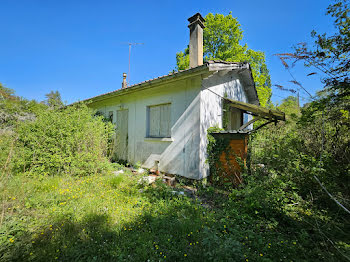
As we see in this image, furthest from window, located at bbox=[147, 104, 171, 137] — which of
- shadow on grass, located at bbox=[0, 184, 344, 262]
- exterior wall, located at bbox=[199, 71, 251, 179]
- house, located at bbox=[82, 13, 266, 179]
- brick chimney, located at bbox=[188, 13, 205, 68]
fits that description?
shadow on grass, located at bbox=[0, 184, 344, 262]

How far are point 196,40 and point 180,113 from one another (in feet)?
10.2

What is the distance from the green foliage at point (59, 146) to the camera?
5109 mm

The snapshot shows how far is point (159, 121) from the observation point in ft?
21.5

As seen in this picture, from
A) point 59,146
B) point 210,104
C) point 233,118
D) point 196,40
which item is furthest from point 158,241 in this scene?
point 233,118

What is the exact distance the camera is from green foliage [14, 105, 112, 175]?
5.11 metres

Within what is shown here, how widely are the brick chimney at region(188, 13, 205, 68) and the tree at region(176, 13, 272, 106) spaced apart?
9.67 m

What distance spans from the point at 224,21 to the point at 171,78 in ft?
45.7

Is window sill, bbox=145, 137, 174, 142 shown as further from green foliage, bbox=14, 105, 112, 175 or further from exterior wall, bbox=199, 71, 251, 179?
green foliage, bbox=14, 105, 112, 175

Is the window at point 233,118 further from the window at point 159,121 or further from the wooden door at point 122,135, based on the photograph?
the wooden door at point 122,135

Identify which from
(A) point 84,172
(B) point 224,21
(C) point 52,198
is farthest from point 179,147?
(B) point 224,21

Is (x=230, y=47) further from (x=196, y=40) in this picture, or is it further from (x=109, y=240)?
(x=109, y=240)

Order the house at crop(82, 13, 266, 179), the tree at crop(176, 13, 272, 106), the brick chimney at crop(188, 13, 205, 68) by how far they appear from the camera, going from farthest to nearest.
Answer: the tree at crop(176, 13, 272, 106) → the brick chimney at crop(188, 13, 205, 68) → the house at crop(82, 13, 266, 179)

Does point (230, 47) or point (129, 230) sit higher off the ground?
point (230, 47)

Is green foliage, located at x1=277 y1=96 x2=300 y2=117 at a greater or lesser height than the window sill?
greater
